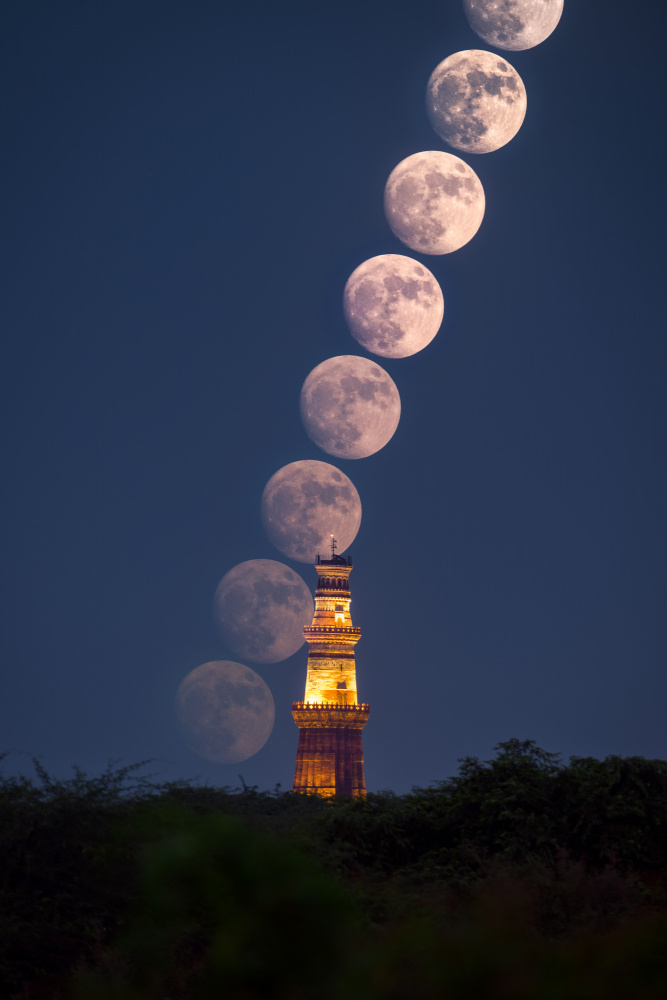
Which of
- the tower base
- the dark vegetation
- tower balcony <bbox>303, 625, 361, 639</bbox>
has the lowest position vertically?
the dark vegetation

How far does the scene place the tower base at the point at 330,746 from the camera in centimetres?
9019

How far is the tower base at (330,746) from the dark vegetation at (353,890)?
46933 mm

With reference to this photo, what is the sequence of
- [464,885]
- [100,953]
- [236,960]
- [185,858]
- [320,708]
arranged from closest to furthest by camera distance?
[236,960]
[185,858]
[100,953]
[464,885]
[320,708]

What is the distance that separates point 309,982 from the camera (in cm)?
829

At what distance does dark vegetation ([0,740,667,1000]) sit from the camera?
26.4 feet

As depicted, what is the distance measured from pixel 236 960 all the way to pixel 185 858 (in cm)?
102

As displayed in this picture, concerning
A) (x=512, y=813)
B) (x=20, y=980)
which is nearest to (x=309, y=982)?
(x=20, y=980)

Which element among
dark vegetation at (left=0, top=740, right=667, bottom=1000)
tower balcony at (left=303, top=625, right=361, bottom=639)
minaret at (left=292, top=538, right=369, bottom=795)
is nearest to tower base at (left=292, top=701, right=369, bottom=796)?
minaret at (left=292, top=538, right=369, bottom=795)

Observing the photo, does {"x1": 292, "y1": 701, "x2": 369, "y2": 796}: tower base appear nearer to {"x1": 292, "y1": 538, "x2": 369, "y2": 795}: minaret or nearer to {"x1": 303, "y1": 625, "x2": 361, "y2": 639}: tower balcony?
{"x1": 292, "y1": 538, "x2": 369, "y2": 795}: minaret

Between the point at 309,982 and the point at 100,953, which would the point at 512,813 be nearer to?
the point at 100,953

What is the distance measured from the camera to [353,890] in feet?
71.1

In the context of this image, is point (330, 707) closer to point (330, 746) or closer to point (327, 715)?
point (327, 715)

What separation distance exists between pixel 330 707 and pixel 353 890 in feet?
230

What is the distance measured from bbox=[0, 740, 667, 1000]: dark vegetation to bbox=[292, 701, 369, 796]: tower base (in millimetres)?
46933
